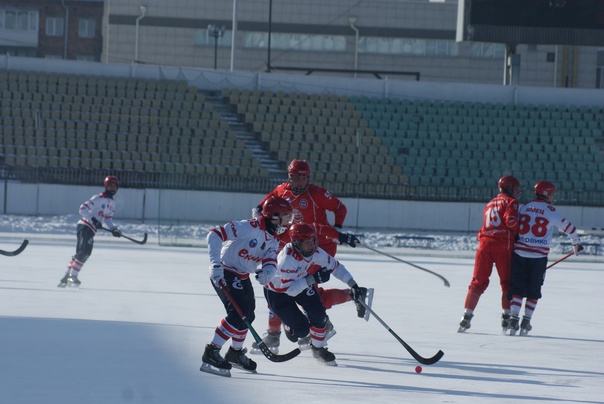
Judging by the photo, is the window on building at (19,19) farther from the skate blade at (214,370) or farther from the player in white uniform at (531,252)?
the skate blade at (214,370)

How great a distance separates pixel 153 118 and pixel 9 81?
16.3 feet

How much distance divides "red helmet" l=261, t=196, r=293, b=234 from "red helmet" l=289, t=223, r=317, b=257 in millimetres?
153

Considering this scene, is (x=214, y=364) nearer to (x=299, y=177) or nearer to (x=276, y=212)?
(x=276, y=212)

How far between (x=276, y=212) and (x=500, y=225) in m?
3.90

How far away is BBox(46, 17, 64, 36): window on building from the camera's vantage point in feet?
216

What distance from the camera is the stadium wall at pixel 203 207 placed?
1117 inches

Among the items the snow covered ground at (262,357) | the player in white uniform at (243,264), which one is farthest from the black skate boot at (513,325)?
the player in white uniform at (243,264)

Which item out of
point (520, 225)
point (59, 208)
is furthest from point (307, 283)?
point (59, 208)

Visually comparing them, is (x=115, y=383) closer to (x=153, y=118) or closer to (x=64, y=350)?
(x=64, y=350)

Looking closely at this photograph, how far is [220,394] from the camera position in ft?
22.8

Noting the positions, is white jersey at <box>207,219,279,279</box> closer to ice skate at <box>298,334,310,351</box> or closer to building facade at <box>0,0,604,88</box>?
ice skate at <box>298,334,310,351</box>

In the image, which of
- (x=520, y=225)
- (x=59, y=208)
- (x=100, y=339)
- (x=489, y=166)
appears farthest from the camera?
(x=489, y=166)

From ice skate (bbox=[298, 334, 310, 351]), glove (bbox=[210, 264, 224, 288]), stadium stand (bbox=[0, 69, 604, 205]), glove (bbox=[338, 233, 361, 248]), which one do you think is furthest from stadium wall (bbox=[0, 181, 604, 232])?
glove (bbox=[210, 264, 224, 288])

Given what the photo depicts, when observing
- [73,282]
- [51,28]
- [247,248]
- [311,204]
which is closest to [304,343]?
[311,204]
